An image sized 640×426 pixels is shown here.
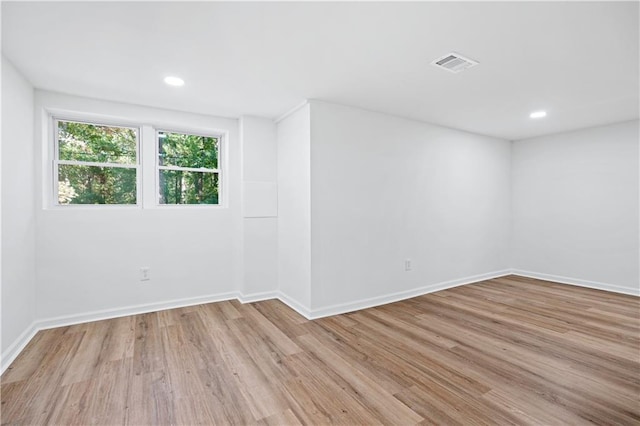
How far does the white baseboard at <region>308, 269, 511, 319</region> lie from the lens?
3.50 m

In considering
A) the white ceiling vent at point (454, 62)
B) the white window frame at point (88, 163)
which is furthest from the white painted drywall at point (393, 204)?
A: the white window frame at point (88, 163)

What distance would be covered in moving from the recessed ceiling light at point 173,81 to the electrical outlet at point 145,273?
2.10 m

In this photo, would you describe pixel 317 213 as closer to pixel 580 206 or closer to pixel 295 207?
pixel 295 207

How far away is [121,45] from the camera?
2283 mm

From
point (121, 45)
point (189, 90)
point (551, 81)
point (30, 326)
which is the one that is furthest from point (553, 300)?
point (30, 326)

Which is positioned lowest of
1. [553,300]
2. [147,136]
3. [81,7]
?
[553,300]

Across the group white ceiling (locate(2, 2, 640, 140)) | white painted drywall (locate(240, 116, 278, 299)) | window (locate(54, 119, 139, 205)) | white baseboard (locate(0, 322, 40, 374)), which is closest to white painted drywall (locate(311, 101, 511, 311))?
white ceiling (locate(2, 2, 640, 140))

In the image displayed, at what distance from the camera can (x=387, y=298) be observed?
3996mm

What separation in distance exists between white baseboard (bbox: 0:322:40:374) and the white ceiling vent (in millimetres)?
4139

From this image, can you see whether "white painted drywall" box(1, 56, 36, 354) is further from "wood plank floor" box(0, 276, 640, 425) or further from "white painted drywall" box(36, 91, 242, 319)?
"wood plank floor" box(0, 276, 640, 425)

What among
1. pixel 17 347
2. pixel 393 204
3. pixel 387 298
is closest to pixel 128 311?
pixel 17 347

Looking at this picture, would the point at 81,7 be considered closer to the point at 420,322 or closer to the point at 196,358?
the point at 196,358

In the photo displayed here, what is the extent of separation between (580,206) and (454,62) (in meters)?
3.93

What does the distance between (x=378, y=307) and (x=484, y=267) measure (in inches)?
100
